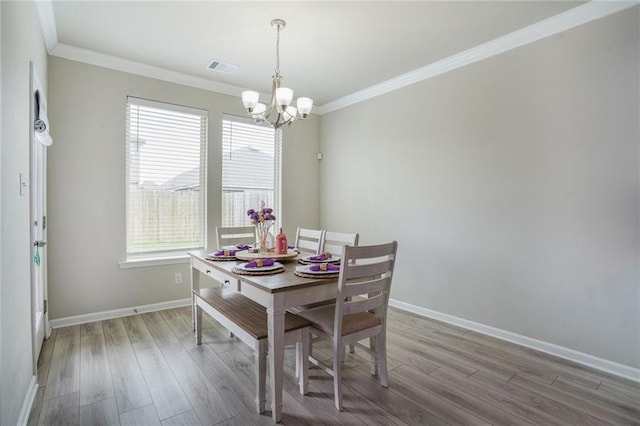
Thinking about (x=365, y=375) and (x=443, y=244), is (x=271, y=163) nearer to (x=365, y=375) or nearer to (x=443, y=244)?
(x=443, y=244)

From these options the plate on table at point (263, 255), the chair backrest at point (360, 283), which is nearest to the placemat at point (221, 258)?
the plate on table at point (263, 255)

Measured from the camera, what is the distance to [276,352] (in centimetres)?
178

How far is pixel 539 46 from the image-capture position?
8.92ft

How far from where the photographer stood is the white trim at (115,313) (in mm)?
3114

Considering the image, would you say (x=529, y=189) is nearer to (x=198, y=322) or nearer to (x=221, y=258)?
(x=221, y=258)

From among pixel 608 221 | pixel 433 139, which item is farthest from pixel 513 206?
pixel 433 139

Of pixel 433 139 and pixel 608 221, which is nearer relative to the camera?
pixel 608 221

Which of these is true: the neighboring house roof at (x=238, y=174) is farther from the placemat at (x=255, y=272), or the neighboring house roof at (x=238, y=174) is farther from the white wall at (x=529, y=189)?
the placemat at (x=255, y=272)

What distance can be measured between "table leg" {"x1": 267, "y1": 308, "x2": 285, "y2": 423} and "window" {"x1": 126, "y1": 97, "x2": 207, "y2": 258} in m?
2.49

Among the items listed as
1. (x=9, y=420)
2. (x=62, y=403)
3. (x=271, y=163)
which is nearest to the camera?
(x=9, y=420)

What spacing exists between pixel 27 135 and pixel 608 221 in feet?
13.1

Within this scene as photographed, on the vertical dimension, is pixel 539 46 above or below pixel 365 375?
above

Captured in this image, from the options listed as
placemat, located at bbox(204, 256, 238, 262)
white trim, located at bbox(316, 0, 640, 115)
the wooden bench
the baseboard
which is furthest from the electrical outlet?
white trim, located at bbox(316, 0, 640, 115)

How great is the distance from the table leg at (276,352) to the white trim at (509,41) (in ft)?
9.73
